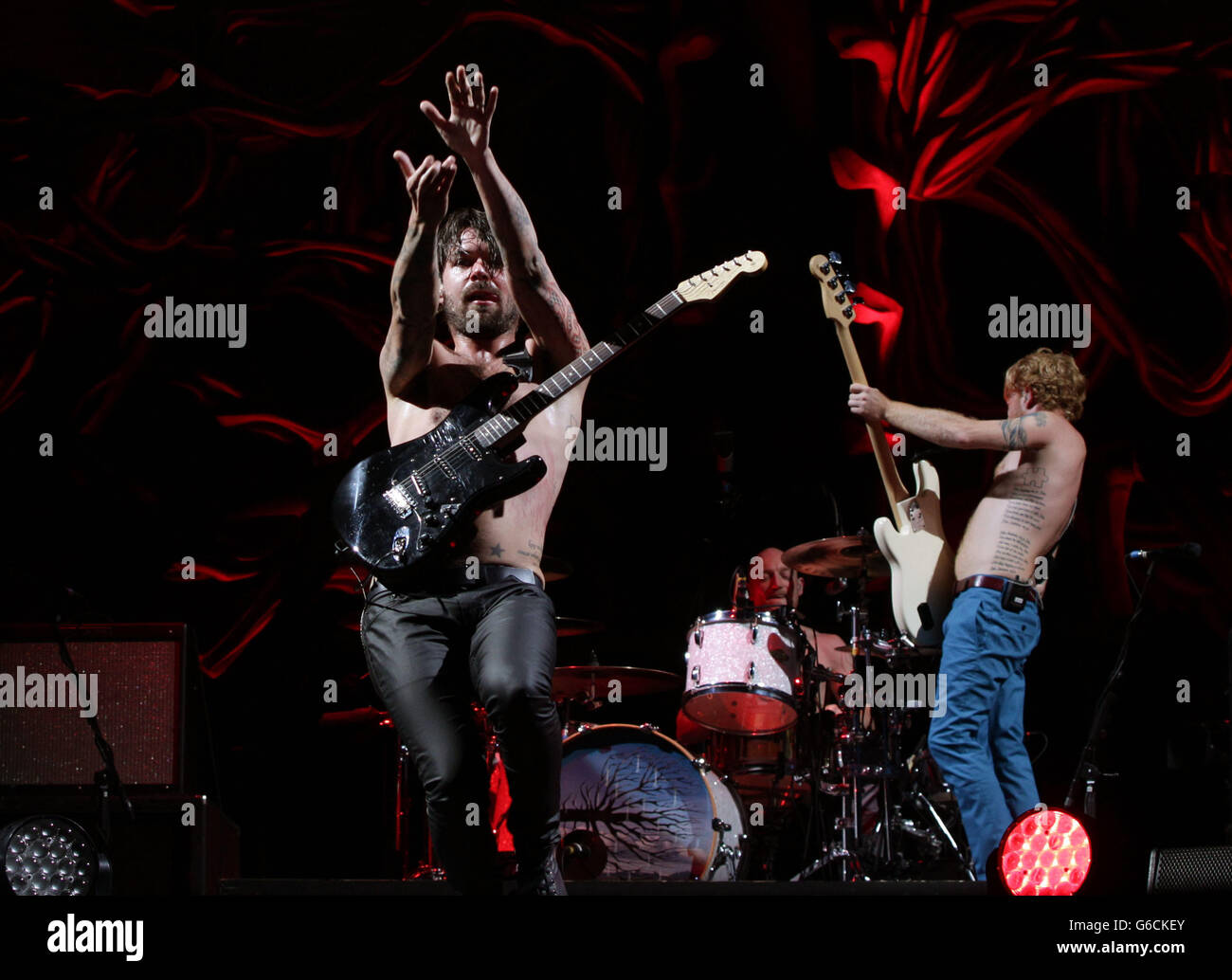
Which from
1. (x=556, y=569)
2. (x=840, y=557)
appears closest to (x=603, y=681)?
(x=556, y=569)

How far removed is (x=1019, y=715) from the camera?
195 inches

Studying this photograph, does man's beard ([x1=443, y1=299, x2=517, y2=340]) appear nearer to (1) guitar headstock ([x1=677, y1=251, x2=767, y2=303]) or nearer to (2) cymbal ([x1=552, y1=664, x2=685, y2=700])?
(1) guitar headstock ([x1=677, y1=251, x2=767, y2=303])

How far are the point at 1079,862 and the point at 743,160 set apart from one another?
490 cm

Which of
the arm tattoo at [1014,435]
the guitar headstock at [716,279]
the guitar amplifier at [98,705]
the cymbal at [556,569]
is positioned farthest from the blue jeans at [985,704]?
the guitar amplifier at [98,705]

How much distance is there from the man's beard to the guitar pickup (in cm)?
65

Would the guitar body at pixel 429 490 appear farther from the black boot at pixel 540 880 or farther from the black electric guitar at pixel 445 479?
the black boot at pixel 540 880

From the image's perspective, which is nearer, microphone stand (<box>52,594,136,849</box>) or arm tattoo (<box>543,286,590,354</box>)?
arm tattoo (<box>543,286,590,354</box>)

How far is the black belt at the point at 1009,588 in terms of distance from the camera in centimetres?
492

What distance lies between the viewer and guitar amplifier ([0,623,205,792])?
4.88 metres

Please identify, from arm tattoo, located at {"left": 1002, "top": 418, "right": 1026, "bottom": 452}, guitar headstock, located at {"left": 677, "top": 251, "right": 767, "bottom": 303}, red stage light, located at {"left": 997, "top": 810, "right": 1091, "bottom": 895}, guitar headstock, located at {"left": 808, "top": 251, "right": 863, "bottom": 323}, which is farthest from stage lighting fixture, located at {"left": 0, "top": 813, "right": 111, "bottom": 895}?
guitar headstock, located at {"left": 808, "top": 251, "right": 863, "bottom": 323}

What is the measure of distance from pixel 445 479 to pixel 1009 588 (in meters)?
2.39
